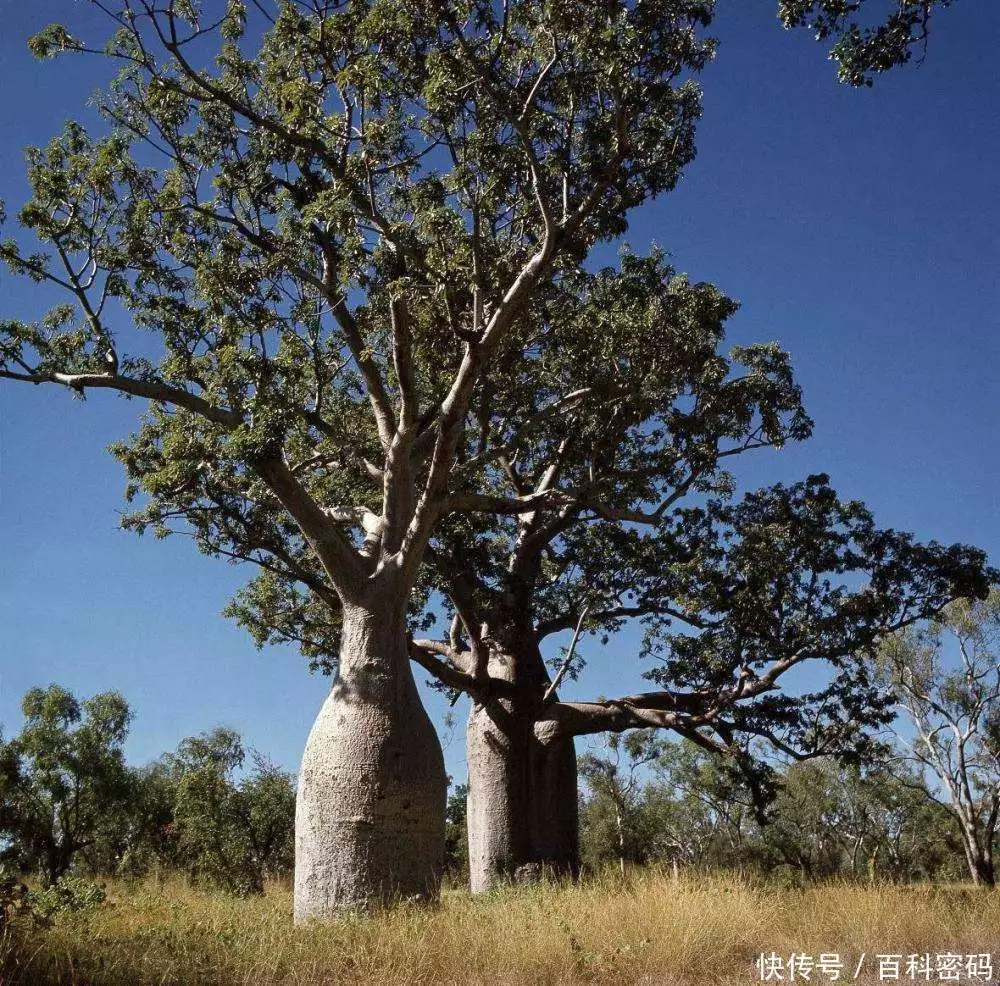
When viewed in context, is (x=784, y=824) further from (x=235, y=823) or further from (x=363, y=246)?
(x=363, y=246)

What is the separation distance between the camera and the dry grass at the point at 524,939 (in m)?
5.66

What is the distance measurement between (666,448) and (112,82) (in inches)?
314

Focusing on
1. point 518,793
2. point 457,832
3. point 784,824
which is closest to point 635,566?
point 518,793

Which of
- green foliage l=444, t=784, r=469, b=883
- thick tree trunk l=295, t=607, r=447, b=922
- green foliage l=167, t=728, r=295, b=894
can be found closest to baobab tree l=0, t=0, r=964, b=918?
thick tree trunk l=295, t=607, r=447, b=922

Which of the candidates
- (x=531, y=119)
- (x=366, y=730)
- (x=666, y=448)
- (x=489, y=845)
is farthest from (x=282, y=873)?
(x=531, y=119)

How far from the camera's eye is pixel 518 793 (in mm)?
12453

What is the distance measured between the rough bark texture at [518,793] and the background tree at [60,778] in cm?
1463

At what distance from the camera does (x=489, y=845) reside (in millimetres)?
12297

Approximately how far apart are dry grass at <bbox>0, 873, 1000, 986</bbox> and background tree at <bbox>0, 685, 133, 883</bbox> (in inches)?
654

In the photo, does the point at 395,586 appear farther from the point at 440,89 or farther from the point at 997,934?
the point at 997,934

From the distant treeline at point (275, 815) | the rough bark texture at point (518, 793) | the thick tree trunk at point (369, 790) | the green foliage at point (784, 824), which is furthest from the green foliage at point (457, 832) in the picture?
the thick tree trunk at point (369, 790)

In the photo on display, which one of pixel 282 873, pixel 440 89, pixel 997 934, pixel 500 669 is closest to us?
pixel 997 934

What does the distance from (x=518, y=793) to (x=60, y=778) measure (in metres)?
15.9

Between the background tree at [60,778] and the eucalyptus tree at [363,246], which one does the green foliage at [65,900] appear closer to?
the eucalyptus tree at [363,246]
